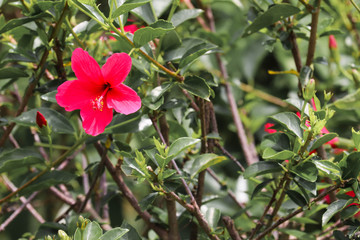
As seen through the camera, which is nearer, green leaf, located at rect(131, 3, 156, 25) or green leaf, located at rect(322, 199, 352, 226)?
green leaf, located at rect(322, 199, 352, 226)

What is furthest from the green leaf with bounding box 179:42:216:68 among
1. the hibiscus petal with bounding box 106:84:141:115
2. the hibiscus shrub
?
the hibiscus petal with bounding box 106:84:141:115

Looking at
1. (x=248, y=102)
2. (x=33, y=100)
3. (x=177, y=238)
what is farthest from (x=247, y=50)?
(x=177, y=238)

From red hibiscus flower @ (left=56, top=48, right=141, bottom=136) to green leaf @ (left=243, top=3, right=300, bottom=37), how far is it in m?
0.30

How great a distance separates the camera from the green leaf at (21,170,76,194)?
38.6 inches

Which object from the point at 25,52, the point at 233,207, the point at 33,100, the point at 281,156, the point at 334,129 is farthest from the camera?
the point at 334,129

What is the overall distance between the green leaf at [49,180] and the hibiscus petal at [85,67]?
0.25 meters

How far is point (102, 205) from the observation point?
1154mm

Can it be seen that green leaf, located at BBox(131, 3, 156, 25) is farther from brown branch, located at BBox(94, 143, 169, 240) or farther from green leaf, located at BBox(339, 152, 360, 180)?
green leaf, located at BBox(339, 152, 360, 180)

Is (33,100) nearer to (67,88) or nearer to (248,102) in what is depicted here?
(67,88)

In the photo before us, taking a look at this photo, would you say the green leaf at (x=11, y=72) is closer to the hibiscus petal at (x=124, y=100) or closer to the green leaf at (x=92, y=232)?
the hibiscus petal at (x=124, y=100)

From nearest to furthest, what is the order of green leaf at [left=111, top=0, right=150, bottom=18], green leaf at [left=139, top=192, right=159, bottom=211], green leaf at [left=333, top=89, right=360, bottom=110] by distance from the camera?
green leaf at [left=111, top=0, right=150, bottom=18] < green leaf at [left=139, top=192, right=159, bottom=211] < green leaf at [left=333, top=89, right=360, bottom=110]

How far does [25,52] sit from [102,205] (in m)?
0.40

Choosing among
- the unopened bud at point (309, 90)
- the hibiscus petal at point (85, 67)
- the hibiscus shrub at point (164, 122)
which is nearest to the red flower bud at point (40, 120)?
the hibiscus shrub at point (164, 122)

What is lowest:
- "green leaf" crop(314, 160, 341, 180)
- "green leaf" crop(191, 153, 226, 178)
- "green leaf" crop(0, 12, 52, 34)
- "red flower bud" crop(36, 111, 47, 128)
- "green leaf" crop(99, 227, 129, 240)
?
"green leaf" crop(314, 160, 341, 180)
